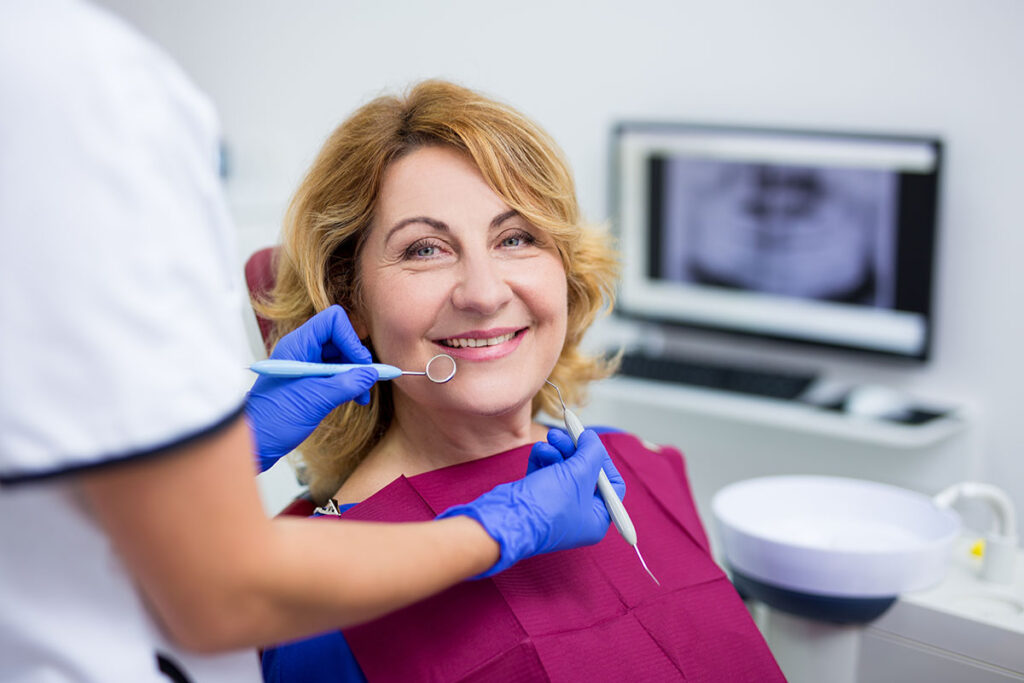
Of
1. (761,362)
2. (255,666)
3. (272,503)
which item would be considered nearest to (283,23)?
(761,362)

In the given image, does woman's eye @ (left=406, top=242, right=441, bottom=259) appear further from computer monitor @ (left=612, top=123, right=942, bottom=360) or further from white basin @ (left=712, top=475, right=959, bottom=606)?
computer monitor @ (left=612, top=123, right=942, bottom=360)

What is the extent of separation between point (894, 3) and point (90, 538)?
87.3 inches

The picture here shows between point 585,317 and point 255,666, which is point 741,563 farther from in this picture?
point 255,666

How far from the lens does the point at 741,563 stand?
4.67 ft

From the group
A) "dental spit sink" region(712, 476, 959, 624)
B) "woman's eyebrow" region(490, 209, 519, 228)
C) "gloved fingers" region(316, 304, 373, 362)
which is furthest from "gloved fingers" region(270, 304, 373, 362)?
"dental spit sink" region(712, 476, 959, 624)

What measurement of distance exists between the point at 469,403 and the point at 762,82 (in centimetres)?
176

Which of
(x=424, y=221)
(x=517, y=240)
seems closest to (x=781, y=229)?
(x=517, y=240)

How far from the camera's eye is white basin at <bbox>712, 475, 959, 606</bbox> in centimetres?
133

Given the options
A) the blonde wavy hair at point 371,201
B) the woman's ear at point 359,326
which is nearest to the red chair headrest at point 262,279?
the blonde wavy hair at point 371,201

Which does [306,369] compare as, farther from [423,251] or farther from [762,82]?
[762,82]

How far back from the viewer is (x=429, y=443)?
1.25 metres

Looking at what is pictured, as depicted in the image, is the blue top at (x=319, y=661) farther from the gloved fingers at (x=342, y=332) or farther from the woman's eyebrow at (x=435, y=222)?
the woman's eyebrow at (x=435, y=222)

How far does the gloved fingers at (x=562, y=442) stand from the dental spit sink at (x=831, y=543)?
1.34ft

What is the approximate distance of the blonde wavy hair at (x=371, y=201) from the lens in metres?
1.19
